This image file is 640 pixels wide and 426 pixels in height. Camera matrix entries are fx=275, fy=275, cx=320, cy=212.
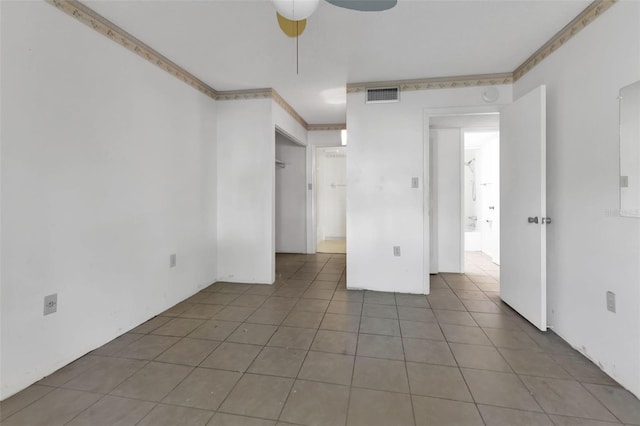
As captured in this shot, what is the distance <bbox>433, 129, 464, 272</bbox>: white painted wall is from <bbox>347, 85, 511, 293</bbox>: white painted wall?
1.06 m

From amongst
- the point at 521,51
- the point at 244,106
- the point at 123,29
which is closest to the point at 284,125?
the point at 244,106

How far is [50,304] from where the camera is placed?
1753mm

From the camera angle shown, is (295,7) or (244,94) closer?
(295,7)

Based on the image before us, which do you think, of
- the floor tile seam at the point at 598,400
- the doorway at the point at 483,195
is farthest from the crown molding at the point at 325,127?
the floor tile seam at the point at 598,400

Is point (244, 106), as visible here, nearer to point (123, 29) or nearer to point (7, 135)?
point (123, 29)

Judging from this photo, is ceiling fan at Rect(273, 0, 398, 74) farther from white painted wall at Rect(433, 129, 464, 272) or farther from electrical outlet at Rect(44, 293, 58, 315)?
white painted wall at Rect(433, 129, 464, 272)

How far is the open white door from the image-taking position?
2.25 meters

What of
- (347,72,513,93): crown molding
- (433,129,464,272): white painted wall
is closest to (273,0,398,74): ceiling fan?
(347,72,513,93): crown molding

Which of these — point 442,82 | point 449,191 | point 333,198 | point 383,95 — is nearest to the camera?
point 442,82

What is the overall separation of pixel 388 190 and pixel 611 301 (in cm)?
201

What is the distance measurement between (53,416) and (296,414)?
1.25 m

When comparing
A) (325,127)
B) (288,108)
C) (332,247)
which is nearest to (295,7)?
(288,108)

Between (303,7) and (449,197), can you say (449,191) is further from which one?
(303,7)

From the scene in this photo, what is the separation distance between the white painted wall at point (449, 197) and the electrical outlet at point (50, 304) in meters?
4.21
